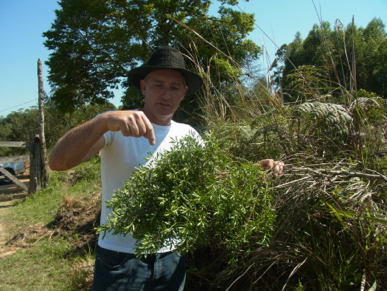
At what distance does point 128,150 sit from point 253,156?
0.87 m

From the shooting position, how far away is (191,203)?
3.77ft

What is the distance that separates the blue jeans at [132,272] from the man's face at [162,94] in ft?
3.07

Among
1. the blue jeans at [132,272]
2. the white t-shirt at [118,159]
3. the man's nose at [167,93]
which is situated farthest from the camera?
the man's nose at [167,93]

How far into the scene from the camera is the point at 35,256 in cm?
545

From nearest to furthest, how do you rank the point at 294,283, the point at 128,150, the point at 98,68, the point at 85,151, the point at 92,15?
the point at 294,283, the point at 85,151, the point at 128,150, the point at 92,15, the point at 98,68

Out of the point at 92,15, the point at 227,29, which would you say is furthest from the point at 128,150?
the point at 92,15

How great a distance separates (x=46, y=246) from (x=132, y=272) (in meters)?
4.84

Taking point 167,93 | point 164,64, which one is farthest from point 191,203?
point 164,64

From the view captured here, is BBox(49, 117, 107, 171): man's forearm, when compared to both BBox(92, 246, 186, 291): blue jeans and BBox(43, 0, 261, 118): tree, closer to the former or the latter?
BBox(92, 246, 186, 291): blue jeans

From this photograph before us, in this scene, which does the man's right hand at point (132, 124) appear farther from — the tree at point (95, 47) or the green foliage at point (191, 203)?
the tree at point (95, 47)

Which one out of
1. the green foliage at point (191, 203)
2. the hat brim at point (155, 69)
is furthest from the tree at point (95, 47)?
the green foliage at point (191, 203)

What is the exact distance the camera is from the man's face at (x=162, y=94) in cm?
206

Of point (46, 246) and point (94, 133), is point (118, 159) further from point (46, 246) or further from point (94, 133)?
point (46, 246)

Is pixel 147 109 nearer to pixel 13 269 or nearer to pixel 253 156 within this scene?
pixel 253 156
